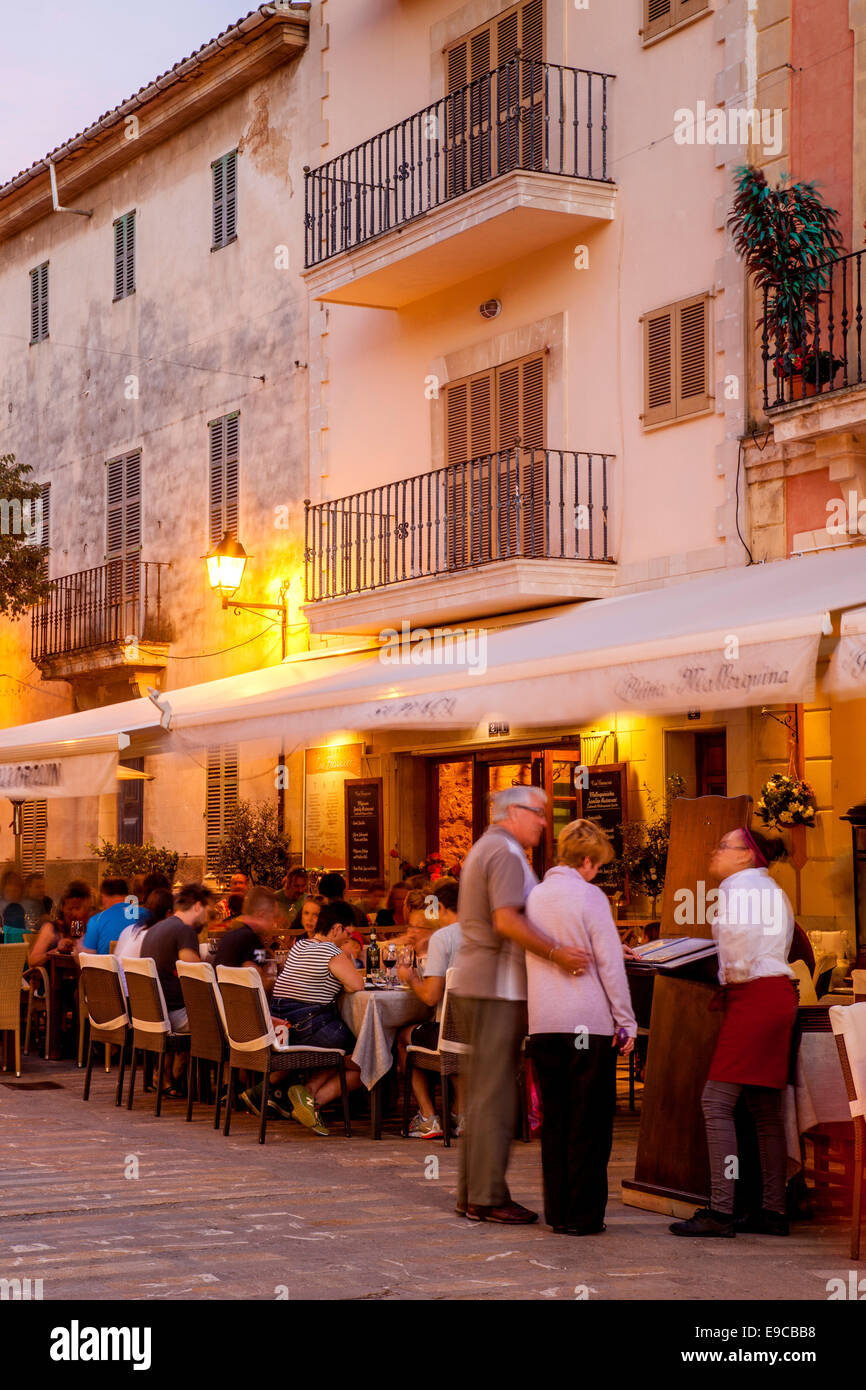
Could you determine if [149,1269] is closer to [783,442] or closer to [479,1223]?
[479,1223]

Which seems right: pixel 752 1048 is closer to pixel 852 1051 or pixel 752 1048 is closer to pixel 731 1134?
pixel 731 1134

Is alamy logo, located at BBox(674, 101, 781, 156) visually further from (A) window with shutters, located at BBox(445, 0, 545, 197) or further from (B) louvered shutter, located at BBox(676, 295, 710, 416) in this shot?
(A) window with shutters, located at BBox(445, 0, 545, 197)

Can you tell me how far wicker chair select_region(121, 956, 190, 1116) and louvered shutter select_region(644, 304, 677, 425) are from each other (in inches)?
258

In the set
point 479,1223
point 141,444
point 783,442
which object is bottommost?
point 479,1223

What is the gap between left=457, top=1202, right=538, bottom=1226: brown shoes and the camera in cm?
756

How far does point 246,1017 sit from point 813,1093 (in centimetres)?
377

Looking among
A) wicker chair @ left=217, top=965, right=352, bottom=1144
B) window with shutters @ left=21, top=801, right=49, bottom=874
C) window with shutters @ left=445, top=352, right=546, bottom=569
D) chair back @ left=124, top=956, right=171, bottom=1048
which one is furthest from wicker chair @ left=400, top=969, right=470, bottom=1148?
window with shutters @ left=21, top=801, right=49, bottom=874

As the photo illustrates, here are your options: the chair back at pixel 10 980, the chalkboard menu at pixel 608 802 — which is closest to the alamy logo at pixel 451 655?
the chalkboard menu at pixel 608 802

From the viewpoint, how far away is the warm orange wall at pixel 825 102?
13.2 metres

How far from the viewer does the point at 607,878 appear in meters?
14.7

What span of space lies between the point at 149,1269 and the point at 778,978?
280 centimetres

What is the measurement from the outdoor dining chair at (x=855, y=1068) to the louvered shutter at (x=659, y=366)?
28.6 ft

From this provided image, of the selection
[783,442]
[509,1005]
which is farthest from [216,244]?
[509,1005]
